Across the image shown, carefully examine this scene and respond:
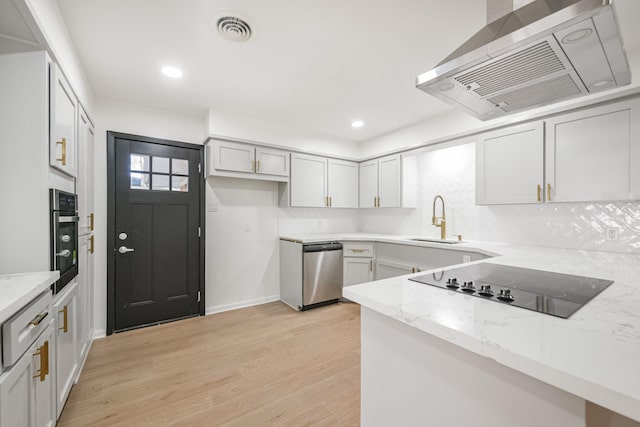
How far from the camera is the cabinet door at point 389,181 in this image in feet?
12.6

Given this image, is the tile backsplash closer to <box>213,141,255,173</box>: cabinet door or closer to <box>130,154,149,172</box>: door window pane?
<box>213,141,255,173</box>: cabinet door

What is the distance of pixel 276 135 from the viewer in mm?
3643

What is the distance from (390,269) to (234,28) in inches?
118

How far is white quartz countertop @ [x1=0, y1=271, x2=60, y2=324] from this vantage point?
3.31 feet

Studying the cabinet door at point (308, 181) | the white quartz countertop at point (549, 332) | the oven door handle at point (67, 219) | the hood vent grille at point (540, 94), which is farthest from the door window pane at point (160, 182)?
the hood vent grille at point (540, 94)

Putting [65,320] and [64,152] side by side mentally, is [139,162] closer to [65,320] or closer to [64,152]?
[64,152]

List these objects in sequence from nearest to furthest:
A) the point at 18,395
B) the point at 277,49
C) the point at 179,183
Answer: the point at 18,395 → the point at 277,49 → the point at 179,183

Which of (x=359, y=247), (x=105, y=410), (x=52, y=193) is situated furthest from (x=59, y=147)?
(x=359, y=247)

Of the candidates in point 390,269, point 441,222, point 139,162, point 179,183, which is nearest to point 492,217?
point 441,222

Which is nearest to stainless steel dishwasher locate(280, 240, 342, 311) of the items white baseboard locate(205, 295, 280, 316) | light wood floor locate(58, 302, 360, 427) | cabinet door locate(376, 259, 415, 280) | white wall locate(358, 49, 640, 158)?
white baseboard locate(205, 295, 280, 316)

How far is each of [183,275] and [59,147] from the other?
2004mm

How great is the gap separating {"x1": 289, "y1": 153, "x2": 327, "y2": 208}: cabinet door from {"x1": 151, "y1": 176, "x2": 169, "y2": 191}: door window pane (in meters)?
1.50

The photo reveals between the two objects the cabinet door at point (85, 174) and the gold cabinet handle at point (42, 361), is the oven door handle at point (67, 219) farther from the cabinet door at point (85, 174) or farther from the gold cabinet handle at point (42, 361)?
the gold cabinet handle at point (42, 361)

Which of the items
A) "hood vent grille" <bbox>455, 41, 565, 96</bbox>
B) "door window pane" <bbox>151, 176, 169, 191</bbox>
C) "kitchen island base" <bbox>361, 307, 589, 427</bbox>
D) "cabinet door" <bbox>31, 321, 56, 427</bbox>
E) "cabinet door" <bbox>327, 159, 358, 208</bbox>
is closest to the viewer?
"kitchen island base" <bbox>361, 307, 589, 427</bbox>
